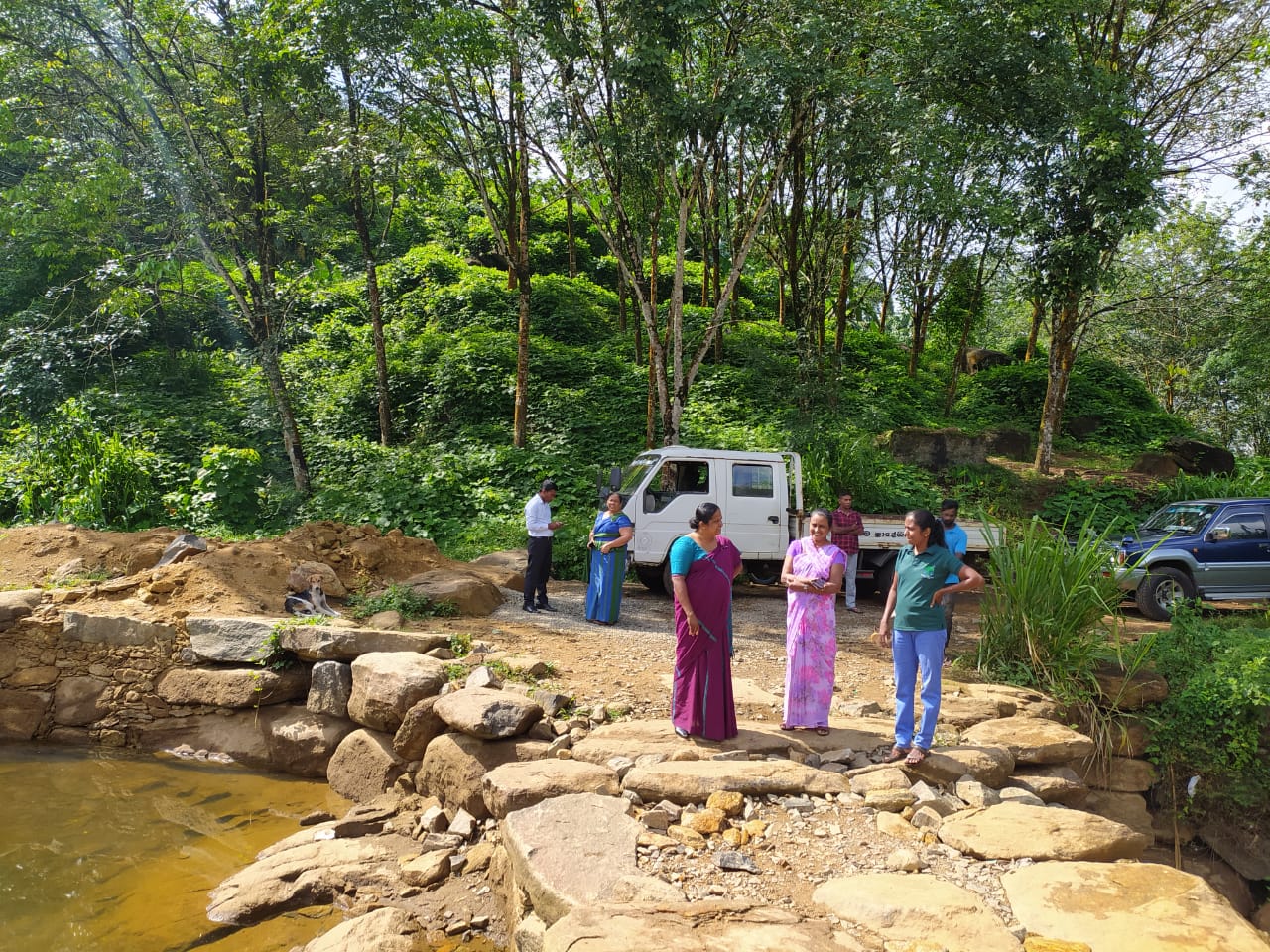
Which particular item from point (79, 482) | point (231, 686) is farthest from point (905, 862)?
point (79, 482)

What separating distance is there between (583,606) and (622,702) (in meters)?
3.37

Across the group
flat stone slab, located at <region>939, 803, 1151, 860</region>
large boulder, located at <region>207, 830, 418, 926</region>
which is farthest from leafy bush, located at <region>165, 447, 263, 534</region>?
flat stone slab, located at <region>939, 803, 1151, 860</region>

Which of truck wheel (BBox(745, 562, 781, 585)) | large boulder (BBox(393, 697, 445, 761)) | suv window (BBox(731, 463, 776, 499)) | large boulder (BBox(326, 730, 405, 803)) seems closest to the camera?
large boulder (BBox(393, 697, 445, 761))

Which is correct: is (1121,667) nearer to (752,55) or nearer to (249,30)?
(752,55)

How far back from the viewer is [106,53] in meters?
11.4

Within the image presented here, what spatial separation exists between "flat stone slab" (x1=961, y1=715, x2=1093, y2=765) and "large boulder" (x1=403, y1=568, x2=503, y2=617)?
4.92 metres

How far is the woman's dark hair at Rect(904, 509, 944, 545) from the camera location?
4719 mm

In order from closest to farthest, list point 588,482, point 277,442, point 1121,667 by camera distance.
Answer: point 1121,667 → point 588,482 → point 277,442

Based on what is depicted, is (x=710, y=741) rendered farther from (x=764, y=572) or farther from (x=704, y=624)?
(x=764, y=572)

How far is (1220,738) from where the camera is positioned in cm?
614

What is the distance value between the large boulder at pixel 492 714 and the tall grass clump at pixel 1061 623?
13.6ft

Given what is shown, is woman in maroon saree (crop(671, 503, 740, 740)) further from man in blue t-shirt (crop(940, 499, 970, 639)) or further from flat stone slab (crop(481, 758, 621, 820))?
man in blue t-shirt (crop(940, 499, 970, 639))

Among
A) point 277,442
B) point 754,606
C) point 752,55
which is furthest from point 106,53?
point 754,606

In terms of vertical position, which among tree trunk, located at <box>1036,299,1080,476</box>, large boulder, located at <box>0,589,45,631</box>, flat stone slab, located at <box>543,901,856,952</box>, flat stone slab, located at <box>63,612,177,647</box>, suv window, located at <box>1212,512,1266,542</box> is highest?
tree trunk, located at <box>1036,299,1080,476</box>
